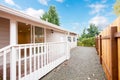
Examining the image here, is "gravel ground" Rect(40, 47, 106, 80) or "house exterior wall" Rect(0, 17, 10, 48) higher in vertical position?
"house exterior wall" Rect(0, 17, 10, 48)

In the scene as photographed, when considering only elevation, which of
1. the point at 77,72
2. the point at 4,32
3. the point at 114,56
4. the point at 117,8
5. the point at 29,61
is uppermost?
the point at 117,8

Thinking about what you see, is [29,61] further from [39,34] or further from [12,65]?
[39,34]

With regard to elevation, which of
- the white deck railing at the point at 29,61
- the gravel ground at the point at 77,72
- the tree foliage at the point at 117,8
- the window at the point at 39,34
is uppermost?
the tree foliage at the point at 117,8

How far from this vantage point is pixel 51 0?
3988 centimetres

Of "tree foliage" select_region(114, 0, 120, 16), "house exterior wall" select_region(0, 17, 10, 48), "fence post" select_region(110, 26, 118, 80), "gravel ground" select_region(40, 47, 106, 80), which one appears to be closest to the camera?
"fence post" select_region(110, 26, 118, 80)

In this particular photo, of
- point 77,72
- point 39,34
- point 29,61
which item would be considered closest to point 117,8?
point 39,34

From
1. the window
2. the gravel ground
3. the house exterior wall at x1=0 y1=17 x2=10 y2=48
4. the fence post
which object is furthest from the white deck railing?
the window

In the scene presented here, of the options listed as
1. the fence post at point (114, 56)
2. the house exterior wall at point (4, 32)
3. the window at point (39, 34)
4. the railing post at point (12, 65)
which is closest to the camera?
the fence post at point (114, 56)

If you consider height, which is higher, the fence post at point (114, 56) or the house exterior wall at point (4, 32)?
the house exterior wall at point (4, 32)

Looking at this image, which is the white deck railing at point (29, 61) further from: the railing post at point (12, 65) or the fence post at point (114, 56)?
the fence post at point (114, 56)

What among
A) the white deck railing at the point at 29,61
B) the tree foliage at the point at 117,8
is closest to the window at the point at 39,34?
the white deck railing at the point at 29,61

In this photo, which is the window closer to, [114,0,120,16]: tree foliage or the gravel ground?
the gravel ground

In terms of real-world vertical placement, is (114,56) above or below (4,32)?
below

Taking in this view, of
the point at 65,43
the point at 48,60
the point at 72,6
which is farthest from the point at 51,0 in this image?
the point at 48,60
